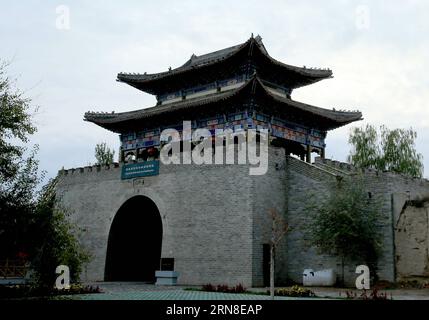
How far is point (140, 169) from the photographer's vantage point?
23594mm

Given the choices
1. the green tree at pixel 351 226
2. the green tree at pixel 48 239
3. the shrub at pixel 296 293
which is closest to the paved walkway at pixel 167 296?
the shrub at pixel 296 293

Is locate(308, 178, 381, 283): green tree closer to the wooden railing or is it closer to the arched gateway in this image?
the arched gateway

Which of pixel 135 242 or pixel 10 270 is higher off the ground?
pixel 135 242

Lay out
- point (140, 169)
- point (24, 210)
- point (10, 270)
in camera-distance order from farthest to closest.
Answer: point (140, 169) < point (10, 270) < point (24, 210)

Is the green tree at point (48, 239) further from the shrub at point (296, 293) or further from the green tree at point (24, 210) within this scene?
the shrub at point (296, 293)

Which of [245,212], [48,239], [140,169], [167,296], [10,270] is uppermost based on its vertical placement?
[140,169]

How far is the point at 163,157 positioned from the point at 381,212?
9.11 meters

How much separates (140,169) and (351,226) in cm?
964

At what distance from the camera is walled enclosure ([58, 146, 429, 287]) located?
19.4 metres

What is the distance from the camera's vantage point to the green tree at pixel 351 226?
18227 millimetres

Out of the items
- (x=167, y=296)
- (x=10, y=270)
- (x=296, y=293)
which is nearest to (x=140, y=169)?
(x=10, y=270)

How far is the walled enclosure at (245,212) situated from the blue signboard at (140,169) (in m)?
0.26

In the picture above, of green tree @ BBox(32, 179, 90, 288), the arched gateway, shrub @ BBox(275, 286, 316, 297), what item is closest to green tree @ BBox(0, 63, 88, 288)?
green tree @ BBox(32, 179, 90, 288)

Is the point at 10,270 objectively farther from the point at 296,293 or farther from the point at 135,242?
the point at 296,293
